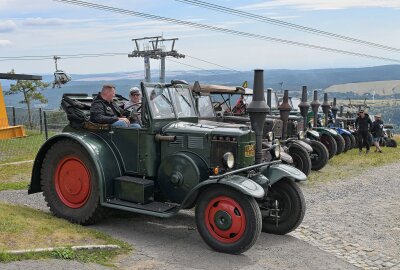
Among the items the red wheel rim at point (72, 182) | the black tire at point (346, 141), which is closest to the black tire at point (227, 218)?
the red wheel rim at point (72, 182)

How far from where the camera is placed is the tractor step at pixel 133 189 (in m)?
6.36

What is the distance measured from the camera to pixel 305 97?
42.5 feet

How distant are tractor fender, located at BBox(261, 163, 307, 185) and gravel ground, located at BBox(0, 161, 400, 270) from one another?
32.8 inches

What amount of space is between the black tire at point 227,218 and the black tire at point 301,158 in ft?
20.1

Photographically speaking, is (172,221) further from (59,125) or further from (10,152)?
(59,125)

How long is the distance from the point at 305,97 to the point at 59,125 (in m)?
10.4

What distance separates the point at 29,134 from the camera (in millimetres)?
20312

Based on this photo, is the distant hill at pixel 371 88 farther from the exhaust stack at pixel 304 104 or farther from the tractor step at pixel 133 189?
the tractor step at pixel 133 189

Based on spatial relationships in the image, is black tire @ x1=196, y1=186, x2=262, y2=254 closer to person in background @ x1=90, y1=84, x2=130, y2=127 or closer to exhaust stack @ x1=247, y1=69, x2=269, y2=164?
exhaust stack @ x1=247, y1=69, x2=269, y2=164

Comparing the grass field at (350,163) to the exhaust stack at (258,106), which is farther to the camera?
the grass field at (350,163)

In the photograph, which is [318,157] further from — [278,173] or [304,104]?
[278,173]

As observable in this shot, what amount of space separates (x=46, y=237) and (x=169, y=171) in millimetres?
1758

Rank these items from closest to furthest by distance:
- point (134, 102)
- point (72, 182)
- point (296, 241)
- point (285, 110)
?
point (296, 241), point (72, 182), point (134, 102), point (285, 110)

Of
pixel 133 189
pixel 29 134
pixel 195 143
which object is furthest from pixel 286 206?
pixel 29 134
